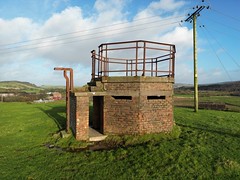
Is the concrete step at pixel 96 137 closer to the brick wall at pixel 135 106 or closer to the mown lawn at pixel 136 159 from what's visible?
the brick wall at pixel 135 106

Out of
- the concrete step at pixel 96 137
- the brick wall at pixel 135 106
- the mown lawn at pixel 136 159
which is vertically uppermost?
the brick wall at pixel 135 106

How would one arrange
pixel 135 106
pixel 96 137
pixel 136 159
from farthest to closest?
pixel 96 137 → pixel 135 106 → pixel 136 159

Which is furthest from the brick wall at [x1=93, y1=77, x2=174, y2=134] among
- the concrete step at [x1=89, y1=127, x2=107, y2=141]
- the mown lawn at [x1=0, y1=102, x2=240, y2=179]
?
the mown lawn at [x1=0, y1=102, x2=240, y2=179]

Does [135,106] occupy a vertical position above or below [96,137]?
above

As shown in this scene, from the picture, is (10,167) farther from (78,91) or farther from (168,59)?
(168,59)

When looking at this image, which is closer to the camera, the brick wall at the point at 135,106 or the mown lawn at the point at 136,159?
the mown lawn at the point at 136,159

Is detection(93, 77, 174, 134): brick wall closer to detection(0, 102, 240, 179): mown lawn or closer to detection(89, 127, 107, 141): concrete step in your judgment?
detection(89, 127, 107, 141): concrete step

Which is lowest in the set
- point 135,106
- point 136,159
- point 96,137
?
point 136,159

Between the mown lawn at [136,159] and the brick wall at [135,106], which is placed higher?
the brick wall at [135,106]

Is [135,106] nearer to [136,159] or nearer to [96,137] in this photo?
[96,137]

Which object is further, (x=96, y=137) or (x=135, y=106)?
(x=96, y=137)

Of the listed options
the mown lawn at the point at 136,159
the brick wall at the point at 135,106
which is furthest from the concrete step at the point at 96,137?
the mown lawn at the point at 136,159

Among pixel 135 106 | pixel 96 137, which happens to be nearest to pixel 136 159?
pixel 135 106

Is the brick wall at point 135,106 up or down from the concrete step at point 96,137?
up
